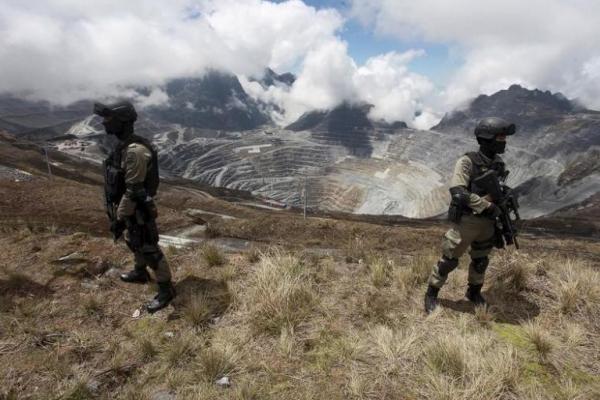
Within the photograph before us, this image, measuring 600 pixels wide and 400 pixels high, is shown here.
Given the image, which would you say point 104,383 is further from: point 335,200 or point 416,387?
point 335,200

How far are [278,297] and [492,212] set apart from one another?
309cm

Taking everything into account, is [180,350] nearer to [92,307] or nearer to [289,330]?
[289,330]

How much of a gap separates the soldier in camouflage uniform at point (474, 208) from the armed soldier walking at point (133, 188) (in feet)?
13.1

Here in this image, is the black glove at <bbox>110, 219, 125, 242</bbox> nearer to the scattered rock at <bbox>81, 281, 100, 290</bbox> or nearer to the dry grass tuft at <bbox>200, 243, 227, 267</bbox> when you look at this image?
the scattered rock at <bbox>81, 281, 100, 290</bbox>

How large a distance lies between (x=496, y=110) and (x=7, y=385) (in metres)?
177

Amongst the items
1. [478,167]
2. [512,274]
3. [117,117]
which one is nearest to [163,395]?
[117,117]

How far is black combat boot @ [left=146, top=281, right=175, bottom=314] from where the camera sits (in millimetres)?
5289

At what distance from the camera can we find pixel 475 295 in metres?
5.56

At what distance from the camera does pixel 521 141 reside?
117 meters

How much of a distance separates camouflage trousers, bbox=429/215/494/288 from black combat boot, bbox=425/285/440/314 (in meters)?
0.10

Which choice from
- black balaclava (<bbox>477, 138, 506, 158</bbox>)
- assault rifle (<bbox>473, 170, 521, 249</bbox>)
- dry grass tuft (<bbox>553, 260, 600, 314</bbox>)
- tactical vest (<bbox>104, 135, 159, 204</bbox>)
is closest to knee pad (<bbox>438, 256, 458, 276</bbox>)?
assault rifle (<bbox>473, 170, 521, 249</bbox>)

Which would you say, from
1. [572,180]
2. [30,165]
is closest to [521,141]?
[572,180]

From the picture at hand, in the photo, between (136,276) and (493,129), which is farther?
(136,276)

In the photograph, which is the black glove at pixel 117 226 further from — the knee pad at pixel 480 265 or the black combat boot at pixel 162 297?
the knee pad at pixel 480 265
